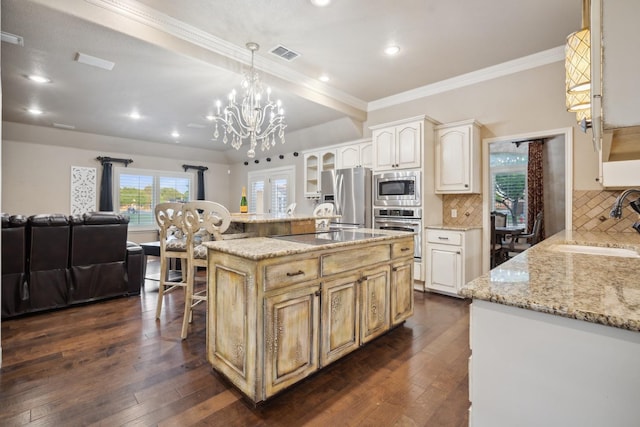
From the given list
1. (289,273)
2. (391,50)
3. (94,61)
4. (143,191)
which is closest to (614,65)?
(289,273)

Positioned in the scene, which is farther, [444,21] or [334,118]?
[334,118]

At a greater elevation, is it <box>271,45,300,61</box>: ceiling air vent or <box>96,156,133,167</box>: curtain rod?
<box>271,45,300,61</box>: ceiling air vent

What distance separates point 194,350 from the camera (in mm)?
2365

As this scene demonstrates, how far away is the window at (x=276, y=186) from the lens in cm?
702

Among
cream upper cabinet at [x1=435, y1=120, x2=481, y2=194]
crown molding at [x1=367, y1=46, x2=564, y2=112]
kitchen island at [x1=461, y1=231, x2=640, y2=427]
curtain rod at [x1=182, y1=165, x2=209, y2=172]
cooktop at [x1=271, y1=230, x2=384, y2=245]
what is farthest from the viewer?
curtain rod at [x1=182, y1=165, x2=209, y2=172]

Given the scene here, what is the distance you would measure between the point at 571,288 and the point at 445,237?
304 centimetres

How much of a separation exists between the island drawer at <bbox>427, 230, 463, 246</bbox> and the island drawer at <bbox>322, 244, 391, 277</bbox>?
63.6 inches

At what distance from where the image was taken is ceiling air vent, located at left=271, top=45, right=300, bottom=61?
3.39m

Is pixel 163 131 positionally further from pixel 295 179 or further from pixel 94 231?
pixel 94 231

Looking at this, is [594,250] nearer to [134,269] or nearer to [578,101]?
[578,101]

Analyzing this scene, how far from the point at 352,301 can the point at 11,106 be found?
605cm

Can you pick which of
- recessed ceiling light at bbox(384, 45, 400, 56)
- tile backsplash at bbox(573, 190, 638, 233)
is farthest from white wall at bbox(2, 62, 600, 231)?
recessed ceiling light at bbox(384, 45, 400, 56)

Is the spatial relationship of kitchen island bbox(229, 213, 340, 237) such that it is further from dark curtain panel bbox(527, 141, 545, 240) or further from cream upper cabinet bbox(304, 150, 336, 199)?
dark curtain panel bbox(527, 141, 545, 240)

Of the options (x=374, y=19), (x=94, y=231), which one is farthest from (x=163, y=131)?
(x=374, y=19)
